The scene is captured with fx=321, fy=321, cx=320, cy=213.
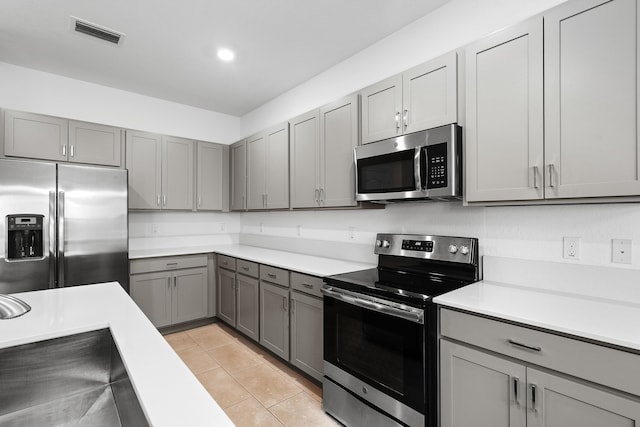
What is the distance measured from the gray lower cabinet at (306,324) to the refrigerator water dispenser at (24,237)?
2071 millimetres

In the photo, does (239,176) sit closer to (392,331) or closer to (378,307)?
(378,307)

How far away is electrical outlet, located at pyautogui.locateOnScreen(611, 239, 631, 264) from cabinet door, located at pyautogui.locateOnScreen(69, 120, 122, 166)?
403 centimetres

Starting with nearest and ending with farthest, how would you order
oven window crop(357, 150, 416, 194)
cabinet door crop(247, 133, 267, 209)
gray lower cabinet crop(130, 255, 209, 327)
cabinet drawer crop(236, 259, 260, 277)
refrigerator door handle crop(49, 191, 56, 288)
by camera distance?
1. oven window crop(357, 150, 416, 194)
2. refrigerator door handle crop(49, 191, 56, 288)
3. cabinet drawer crop(236, 259, 260, 277)
4. gray lower cabinet crop(130, 255, 209, 327)
5. cabinet door crop(247, 133, 267, 209)

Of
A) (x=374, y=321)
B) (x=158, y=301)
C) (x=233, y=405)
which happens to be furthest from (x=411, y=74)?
(x=158, y=301)

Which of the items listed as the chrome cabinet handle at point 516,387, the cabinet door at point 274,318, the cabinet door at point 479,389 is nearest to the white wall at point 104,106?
the cabinet door at point 274,318

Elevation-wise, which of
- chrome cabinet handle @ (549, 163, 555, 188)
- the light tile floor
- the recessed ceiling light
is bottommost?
the light tile floor

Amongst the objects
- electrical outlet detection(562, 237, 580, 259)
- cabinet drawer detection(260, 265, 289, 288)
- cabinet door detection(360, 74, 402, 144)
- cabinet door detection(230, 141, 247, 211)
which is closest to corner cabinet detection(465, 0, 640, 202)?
electrical outlet detection(562, 237, 580, 259)

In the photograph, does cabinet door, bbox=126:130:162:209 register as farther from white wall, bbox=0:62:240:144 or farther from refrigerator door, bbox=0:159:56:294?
refrigerator door, bbox=0:159:56:294

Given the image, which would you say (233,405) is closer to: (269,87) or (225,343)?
(225,343)

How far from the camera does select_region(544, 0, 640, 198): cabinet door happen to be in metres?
1.30

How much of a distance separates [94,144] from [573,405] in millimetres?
4034

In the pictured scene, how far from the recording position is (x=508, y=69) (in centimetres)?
163

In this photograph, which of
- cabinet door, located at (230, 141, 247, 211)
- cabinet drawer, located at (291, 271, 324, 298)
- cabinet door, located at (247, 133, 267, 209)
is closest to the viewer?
cabinet drawer, located at (291, 271, 324, 298)

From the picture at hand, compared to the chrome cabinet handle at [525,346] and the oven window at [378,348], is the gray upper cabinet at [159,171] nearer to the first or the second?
the oven window at [378,348]
